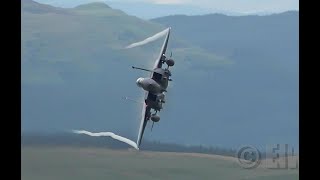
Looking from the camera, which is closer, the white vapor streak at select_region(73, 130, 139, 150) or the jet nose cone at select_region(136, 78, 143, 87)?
the jet nose cone at select_region(136, 78, 143, 87)

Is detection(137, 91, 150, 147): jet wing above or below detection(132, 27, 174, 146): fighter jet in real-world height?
below

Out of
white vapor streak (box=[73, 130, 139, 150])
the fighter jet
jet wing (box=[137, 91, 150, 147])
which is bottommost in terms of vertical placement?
white vapor streak (box=[73, 130, 139, 150])

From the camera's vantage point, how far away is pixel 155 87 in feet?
8.11

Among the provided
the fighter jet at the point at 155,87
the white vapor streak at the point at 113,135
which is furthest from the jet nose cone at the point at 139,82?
the white vapor streak at the point at 113,135

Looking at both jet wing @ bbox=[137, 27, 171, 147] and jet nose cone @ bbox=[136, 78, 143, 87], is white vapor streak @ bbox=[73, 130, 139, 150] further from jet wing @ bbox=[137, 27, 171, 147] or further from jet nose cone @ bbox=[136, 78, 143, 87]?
jet nose cone @ bbox=[136, 78, 143, 87]

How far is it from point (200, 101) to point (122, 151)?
1.45ft

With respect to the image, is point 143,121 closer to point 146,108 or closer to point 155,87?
point 146,108

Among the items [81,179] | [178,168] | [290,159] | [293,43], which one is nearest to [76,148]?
[81,179]

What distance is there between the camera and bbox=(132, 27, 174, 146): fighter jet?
8.13 feet

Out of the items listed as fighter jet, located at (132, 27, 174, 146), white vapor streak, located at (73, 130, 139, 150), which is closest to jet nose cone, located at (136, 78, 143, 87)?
fighter jet, located at (132, 27, 174, 146)

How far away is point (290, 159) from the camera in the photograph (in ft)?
8.54

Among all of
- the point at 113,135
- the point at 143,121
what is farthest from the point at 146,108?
the point at 113,135

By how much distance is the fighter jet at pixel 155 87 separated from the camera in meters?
2.48

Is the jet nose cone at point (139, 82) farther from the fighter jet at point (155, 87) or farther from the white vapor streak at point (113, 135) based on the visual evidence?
the white vapor streak at point (113, 135)
